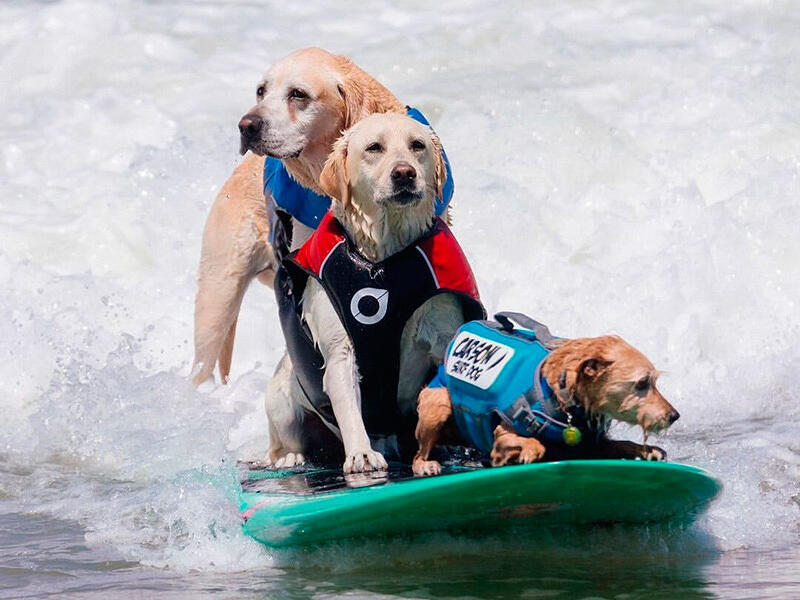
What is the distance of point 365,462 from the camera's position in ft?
15.2

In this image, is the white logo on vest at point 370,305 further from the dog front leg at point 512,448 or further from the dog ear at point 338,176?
the dog front leg at point 512,448

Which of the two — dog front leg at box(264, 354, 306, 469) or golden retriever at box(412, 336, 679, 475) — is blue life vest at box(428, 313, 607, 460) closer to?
golden retriever at box(412, 336, 679, 475)

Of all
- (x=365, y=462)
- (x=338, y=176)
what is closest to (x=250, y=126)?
(x=338, y=176)

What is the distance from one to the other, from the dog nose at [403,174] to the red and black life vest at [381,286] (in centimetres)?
27

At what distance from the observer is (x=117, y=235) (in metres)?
10.2

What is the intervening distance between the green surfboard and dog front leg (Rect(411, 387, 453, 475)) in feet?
0.22

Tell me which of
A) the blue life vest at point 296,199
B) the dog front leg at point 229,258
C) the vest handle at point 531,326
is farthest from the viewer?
the dog front leg at point 229,258

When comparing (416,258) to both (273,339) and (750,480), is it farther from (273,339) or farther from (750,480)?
(273,339)

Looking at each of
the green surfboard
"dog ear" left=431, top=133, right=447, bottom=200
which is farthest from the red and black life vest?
the green surfboard

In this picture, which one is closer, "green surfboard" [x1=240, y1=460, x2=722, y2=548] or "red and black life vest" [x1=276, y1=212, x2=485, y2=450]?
"green surfboard" [x1=240, y1=460, x2=722, y2=548]

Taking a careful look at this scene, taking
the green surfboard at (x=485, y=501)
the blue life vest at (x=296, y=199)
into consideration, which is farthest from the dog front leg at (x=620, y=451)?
the blue life vest at (x=296, y=199)

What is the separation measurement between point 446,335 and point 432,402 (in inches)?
15.6

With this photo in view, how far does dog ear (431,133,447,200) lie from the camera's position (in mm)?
4785

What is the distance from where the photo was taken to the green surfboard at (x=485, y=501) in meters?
3.95
